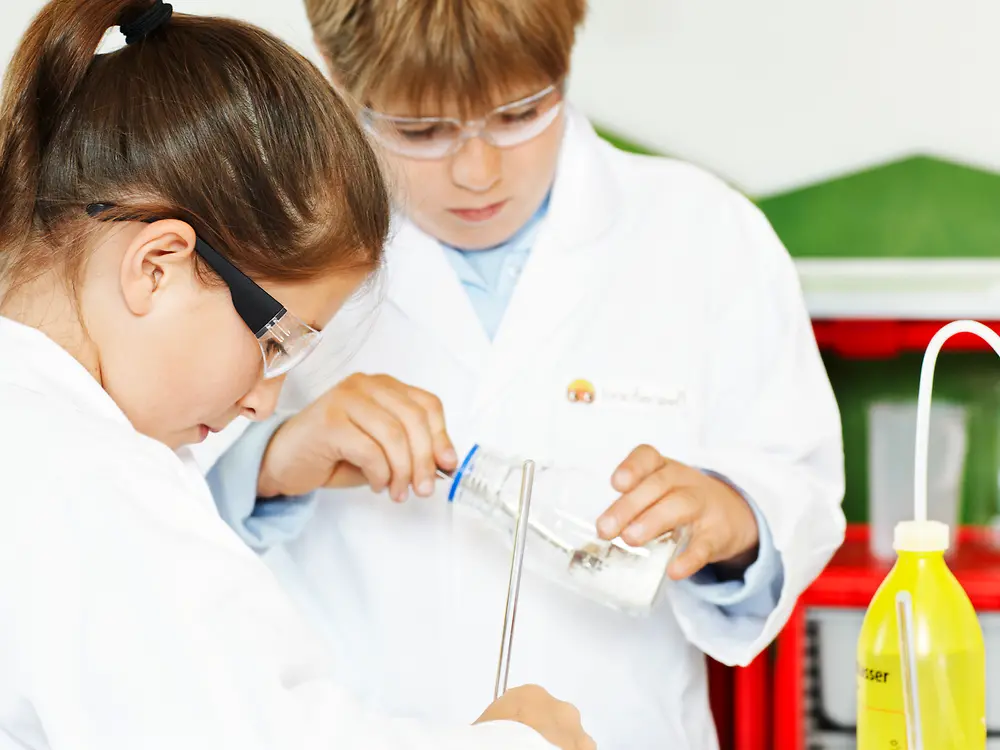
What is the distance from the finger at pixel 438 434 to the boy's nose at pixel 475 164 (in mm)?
232

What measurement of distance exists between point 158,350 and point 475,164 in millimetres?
476

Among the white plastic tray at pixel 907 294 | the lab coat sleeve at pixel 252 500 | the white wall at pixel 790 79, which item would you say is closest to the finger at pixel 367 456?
the lab coat sleeve at pixel 252 500

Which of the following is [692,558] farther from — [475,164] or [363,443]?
[475,164]

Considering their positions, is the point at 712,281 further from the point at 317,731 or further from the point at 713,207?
the point at 317,731

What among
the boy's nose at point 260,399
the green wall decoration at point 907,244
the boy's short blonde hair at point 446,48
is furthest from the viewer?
the green wall decoration at point 907,244

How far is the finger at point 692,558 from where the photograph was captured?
105cm

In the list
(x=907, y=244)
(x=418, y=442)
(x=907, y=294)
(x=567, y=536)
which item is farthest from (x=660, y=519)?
(x=907, y=244)

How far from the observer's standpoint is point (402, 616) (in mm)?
1256

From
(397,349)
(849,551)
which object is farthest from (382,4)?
(849,551)

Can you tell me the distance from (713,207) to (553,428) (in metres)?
0.33

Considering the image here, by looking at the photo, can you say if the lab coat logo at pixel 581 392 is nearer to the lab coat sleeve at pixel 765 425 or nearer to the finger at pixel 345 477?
the lab coat sleeve at pixel 765 425

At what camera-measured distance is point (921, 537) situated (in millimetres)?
844

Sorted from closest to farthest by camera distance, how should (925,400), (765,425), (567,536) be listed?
1. (925,400)
2. (567,536)
3. (765,425)

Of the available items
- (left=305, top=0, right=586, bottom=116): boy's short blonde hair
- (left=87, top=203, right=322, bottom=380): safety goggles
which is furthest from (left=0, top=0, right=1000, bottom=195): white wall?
(left=87, top=203, right=322, bottom=380): safety goggles
